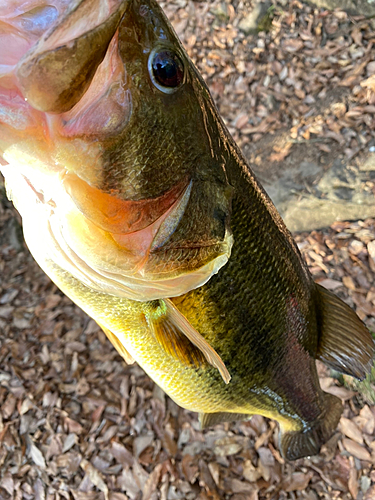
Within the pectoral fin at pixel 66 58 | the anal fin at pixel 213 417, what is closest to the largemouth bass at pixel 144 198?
the pectoral fin at pixel 66 58

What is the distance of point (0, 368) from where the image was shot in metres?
2.24

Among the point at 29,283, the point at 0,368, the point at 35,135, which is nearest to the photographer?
the point at 35,135

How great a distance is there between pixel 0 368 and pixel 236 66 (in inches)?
105

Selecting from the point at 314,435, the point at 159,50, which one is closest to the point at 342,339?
the point at 314,435

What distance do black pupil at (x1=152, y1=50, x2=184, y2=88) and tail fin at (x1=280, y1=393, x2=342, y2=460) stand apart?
1294mm

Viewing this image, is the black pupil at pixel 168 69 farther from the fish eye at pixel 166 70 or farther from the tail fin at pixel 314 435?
the tail fin at pixel 314 435

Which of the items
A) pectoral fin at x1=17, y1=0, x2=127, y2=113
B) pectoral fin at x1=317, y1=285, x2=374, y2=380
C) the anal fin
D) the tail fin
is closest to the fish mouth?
pectoral fin at x1=17, y1=0, x2=127, y2=113

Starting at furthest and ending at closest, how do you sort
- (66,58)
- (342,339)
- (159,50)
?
(342,339) → (159,50) → (66,58)

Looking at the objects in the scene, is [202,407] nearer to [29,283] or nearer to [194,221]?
[194,221]

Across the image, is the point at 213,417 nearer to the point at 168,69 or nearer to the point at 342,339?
the point at 342,339

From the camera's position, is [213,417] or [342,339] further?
[213,417]

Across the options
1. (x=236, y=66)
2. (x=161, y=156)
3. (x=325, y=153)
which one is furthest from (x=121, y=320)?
(x=236, y=66)

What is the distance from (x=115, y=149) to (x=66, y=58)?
13cm

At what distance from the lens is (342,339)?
122 centimetres
